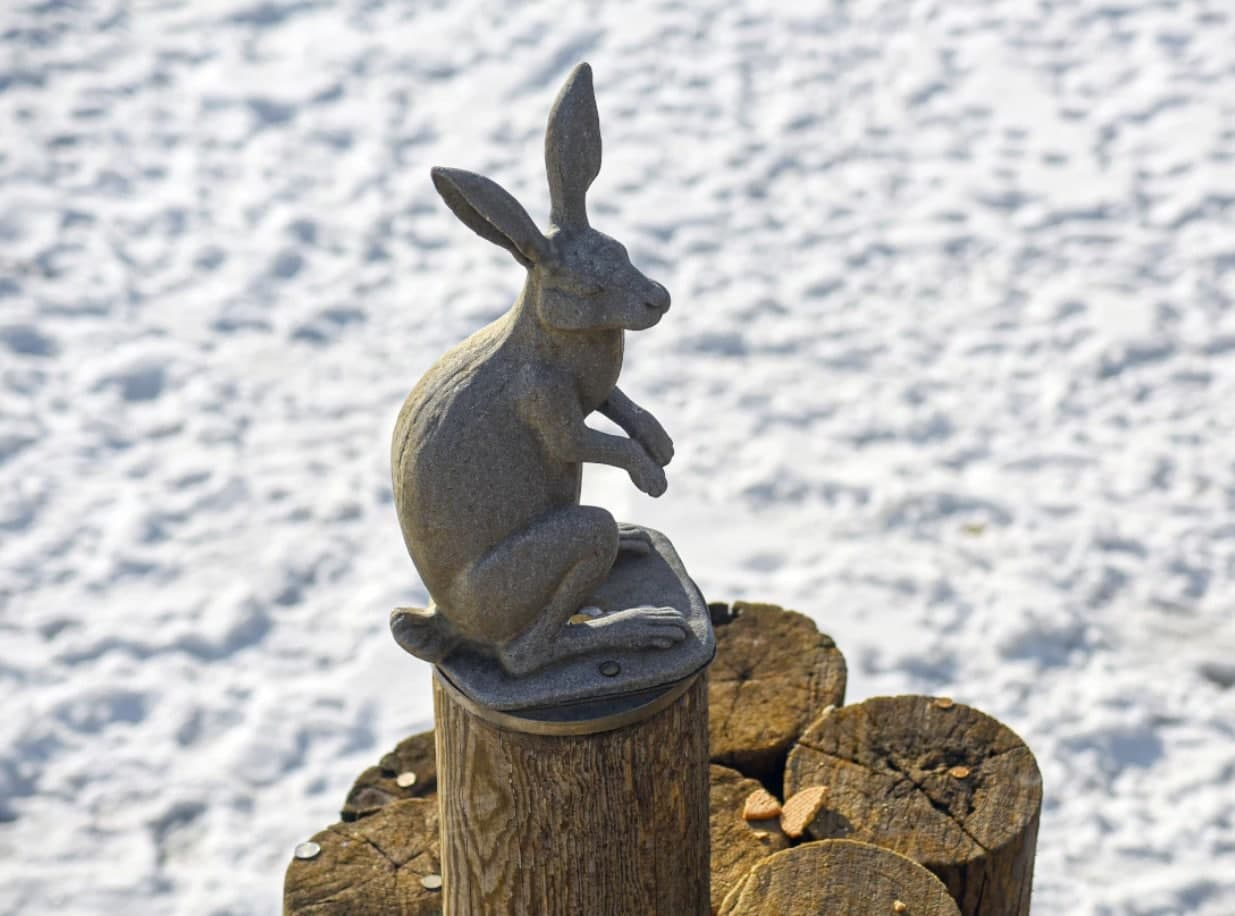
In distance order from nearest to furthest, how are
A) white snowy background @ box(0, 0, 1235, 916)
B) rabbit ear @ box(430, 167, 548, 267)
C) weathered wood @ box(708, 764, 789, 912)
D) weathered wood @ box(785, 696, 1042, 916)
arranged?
1. rabbit ear @ box(430, 167, 548, 267)
2. weathered wood @ box(785, 696, 1042, 916)
3. weathered wood @ box(708, 764, 789, 912)
4. white snowy background @ box(0, 0, 1235, 916)

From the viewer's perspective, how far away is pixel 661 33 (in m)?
7.30

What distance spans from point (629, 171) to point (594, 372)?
13.6ft

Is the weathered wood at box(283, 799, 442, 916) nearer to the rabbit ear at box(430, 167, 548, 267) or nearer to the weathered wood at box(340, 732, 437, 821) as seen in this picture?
the weathered wood at box(340, 732, 437, 821)

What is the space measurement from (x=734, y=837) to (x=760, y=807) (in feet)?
0.26

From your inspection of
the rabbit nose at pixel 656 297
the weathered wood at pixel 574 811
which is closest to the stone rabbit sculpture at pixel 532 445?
the rabbit nose at pixel 656 297

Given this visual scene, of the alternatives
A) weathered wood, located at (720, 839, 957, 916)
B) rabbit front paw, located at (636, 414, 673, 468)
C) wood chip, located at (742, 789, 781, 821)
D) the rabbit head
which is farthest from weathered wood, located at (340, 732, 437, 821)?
the rabbit head

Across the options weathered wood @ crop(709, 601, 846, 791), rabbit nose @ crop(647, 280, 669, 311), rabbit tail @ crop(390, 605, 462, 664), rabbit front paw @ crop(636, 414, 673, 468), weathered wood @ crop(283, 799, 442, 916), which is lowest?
weathered wood @ crop(283, 799, 442, 916)

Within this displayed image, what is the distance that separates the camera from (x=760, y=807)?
2.99 m

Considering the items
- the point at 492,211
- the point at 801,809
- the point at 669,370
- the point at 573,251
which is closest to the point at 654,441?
the point at 573,251

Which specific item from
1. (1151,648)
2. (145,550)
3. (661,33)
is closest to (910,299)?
(1151,648)

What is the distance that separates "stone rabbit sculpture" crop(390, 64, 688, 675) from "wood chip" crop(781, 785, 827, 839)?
0.63 m

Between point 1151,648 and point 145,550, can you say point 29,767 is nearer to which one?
point 145,550

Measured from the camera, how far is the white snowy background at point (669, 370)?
158 inches

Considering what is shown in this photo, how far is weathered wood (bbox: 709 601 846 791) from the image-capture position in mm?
3135
